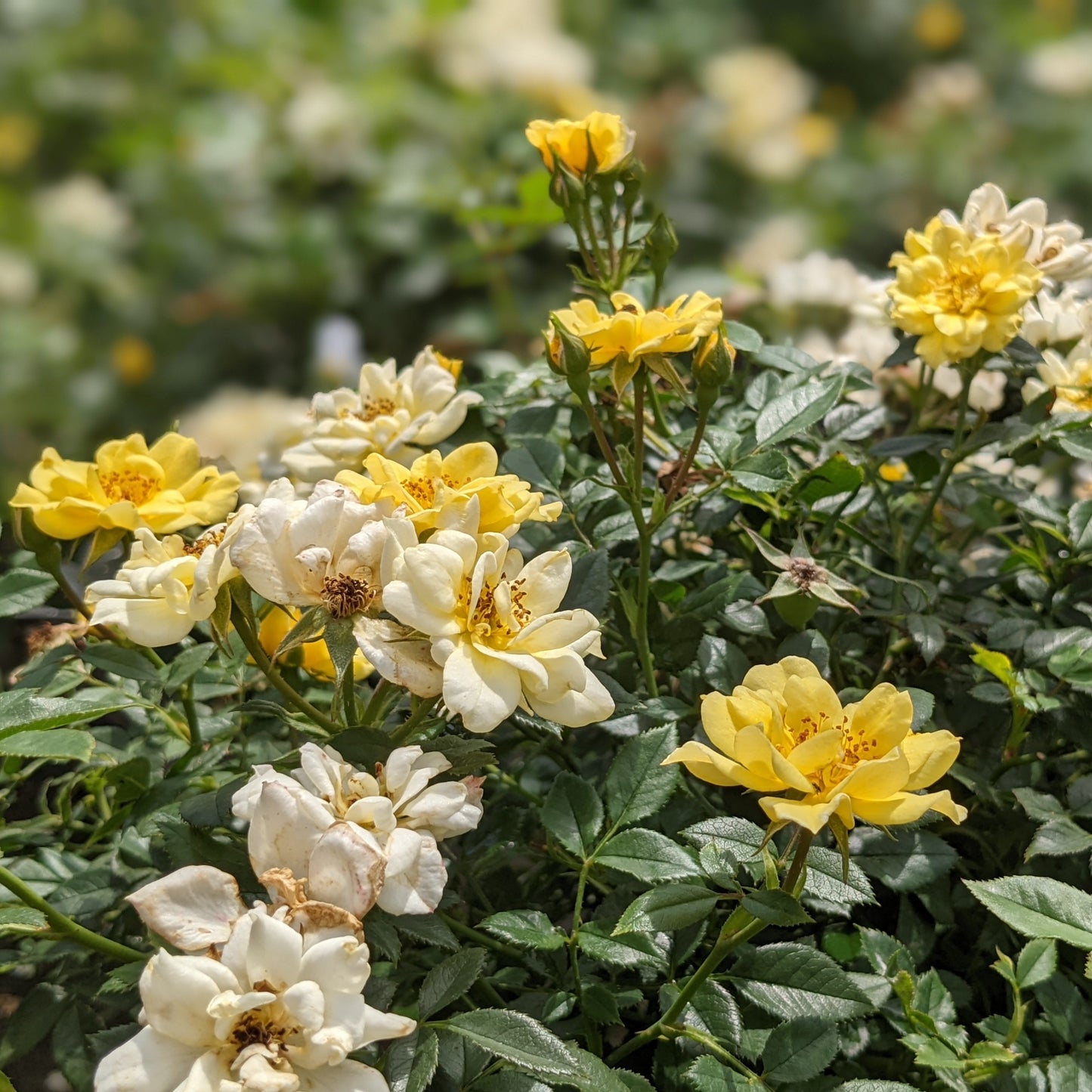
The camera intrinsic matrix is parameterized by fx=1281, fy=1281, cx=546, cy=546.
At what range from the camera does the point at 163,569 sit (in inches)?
21.2

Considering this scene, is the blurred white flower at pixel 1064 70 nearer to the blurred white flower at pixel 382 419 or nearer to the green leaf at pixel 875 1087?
the blurred white flower at pixel 382 419

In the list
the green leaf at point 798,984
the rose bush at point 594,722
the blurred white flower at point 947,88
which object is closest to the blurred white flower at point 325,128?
the blurred white flower at point 947,88

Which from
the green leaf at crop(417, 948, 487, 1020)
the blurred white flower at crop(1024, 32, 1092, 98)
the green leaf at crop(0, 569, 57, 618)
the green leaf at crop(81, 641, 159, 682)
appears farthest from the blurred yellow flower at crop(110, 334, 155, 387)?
the green leaf at crop(417, 948, 487, 1020)

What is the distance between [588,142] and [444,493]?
0.93 ft

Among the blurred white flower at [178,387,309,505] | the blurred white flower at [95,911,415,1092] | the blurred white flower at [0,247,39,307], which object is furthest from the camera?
the blurred white flower at [0,247,39,307]

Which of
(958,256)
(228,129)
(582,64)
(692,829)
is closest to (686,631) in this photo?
(692,829)

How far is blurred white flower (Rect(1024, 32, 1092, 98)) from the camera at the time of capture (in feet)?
9.07

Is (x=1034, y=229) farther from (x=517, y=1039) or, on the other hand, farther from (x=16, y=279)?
(x=16, y=279)

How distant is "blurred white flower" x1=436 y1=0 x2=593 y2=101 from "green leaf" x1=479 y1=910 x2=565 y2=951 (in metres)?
1.82

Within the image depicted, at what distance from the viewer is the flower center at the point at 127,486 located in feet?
2.20

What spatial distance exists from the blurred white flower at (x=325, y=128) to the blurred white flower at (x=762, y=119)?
0.74 m

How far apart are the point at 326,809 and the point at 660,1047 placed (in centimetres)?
22

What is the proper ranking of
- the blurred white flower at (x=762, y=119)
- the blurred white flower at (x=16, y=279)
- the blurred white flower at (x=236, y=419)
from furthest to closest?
the blurred white flower at (x=762, y=119), the blurred white flower at (x=16, y=279), the blurred white flower at (x=236, y=419)

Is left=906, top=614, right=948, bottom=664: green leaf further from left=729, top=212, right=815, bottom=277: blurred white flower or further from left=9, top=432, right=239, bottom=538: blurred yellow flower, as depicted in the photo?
left=729, top=212, right=815, bottom=277: blurred white flower
